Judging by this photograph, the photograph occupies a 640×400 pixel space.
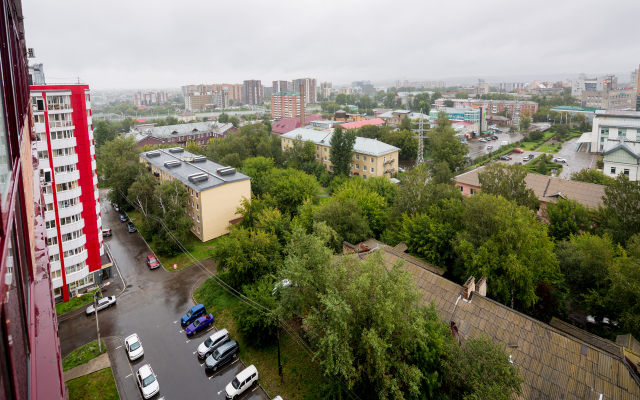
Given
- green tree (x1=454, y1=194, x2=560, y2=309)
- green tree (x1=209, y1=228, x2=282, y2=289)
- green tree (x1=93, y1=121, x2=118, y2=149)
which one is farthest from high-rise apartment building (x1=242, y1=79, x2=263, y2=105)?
green tree (x1=454, y1=194, x2=560, y2=309)

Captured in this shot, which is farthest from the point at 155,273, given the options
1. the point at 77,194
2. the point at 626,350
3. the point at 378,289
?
the point at 626,350

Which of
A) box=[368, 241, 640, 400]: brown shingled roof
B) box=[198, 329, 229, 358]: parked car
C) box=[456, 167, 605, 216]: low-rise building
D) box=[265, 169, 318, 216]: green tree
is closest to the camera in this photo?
box=[368, 241, 640, 400]: brown shingled roof

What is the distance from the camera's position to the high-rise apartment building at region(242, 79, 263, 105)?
16084cm

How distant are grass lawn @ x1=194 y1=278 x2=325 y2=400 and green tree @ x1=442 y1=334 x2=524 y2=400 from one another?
4731 mm

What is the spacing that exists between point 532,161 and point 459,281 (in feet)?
138

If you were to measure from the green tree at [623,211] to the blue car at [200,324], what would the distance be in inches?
894

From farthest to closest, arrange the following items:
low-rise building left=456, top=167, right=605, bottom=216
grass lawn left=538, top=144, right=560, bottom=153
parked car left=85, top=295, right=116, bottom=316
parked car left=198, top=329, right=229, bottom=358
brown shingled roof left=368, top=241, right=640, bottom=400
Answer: grass lawn left=538, top=144, right=560, bottom=153, low-rise building left=456, top=167, right=605, bottom=216, parked car left=85, top=295, right=116, bottom=316, parked car left=198, top=329, right=229, bottom=358, brown shingled roof left=368, top=241, right=640, bottom=400

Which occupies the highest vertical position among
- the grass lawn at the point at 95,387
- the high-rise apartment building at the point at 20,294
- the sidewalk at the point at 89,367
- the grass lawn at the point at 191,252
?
the high-rise apartment building at the point at 20,294

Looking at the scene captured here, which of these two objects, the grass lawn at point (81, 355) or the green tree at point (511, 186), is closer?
the grass lawn at point (81, 355)

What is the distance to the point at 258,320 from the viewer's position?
1511cm

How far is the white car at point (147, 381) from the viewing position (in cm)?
1318

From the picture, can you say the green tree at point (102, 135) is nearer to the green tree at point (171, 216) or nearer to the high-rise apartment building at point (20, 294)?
the green tree at point (171, 216)

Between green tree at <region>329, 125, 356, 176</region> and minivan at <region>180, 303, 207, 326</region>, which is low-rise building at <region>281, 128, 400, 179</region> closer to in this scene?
green tree at <region>329, 125, 356, 176</region>

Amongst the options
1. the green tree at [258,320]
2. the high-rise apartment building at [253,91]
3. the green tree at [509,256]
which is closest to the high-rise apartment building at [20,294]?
the green tree at [258,320]
